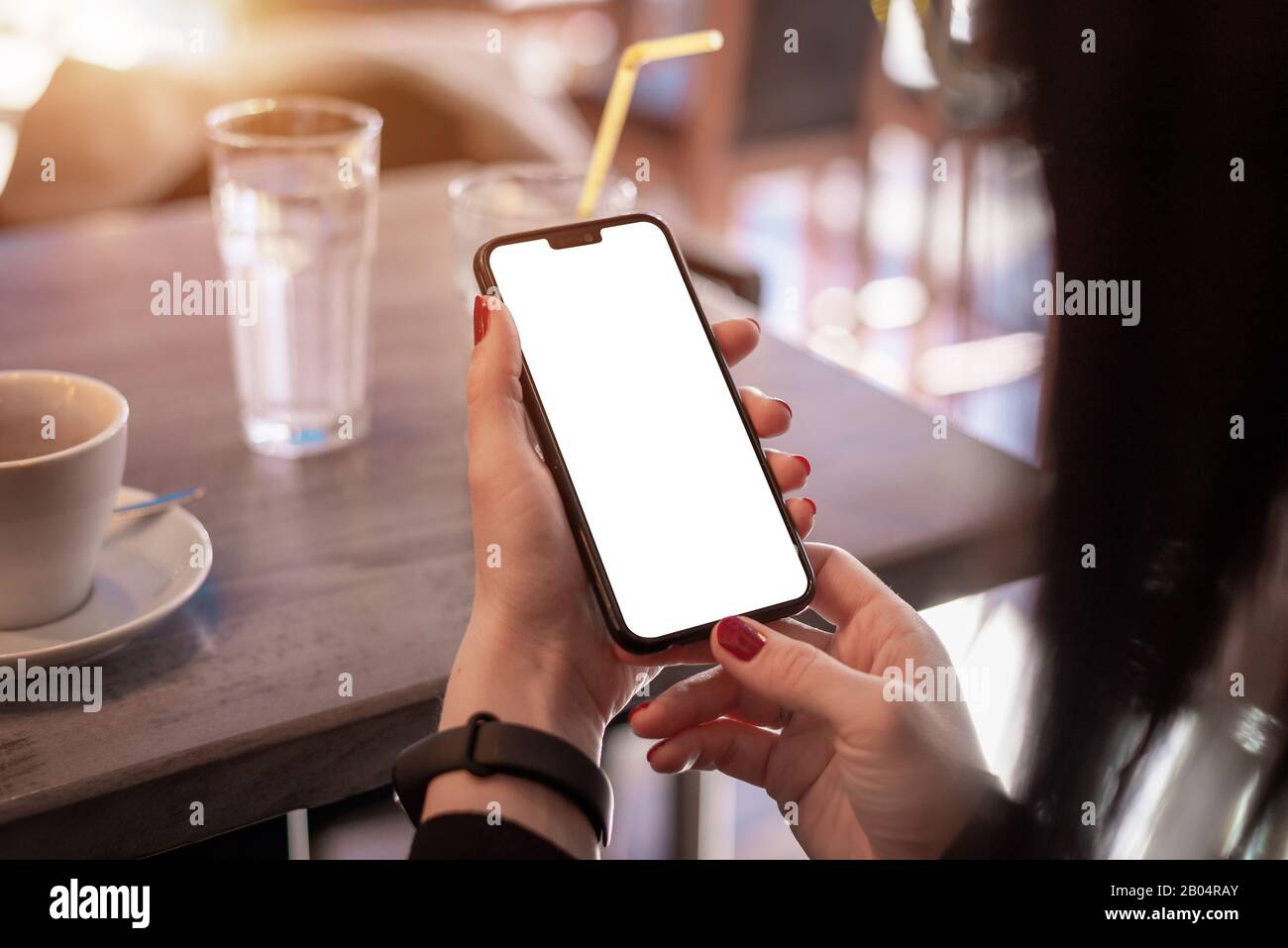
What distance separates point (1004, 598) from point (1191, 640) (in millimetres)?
73

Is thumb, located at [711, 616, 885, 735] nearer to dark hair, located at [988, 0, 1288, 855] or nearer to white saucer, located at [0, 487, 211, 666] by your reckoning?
dark hair, located at [988, 0, 1288, 855]

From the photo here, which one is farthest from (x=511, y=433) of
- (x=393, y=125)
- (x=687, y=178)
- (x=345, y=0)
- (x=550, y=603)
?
(x=345, y=0)

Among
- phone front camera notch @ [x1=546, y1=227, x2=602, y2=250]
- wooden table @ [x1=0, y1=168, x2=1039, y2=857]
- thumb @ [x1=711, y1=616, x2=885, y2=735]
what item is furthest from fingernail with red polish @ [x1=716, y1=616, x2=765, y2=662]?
phone front camera notch @ [x1=546, y1=227, x2=602, y2=250]

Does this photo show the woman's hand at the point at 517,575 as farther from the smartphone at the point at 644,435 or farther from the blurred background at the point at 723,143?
the blurred background at the point at 723,143

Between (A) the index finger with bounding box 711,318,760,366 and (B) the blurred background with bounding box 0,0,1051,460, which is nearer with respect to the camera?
(B) the blurred background with bounding box 0,0,1051,460

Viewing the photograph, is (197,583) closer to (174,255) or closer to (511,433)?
(511,433)

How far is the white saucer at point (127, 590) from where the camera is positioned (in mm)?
522

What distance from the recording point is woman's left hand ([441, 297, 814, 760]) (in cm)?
55

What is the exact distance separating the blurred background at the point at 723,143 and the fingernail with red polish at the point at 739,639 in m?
0.09

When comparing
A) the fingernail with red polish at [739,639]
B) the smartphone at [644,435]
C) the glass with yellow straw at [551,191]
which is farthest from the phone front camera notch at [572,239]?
the fingernail with red polish at [739,639]

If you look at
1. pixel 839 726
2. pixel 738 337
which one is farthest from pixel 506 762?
pixel 738 337

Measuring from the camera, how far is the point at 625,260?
64cm

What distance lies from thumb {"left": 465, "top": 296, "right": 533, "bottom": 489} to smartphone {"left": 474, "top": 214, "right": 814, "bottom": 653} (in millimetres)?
14

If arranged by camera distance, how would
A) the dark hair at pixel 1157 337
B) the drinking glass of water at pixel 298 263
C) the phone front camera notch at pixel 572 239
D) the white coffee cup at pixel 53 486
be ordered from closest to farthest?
the dark hair at pixel 1157 337 → the white coffee cup at pixel 53 486 → the phone front camera notch at pixel 572 239 → the drinking glass of water at pixel 298 263
